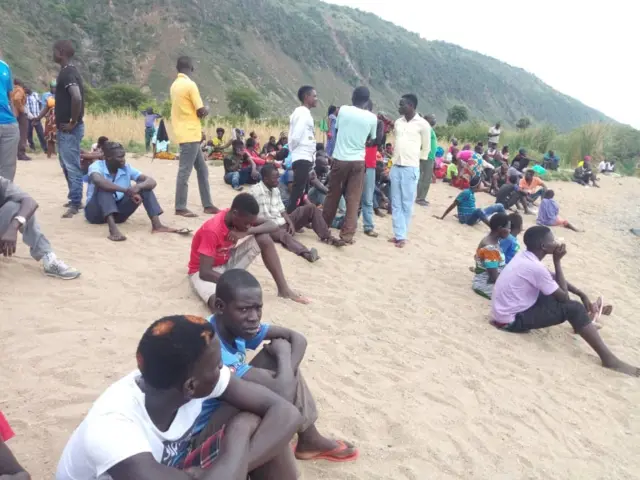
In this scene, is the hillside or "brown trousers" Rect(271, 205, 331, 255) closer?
"brown trousers" Rect(271, 205, 331, 255)

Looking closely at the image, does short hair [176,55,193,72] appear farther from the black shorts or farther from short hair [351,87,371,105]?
the black shorts

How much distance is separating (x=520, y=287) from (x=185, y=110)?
4.09m

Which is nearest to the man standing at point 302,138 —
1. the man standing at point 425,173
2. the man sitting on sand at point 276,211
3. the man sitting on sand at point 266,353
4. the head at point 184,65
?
the man sitting on sand at point 276,211

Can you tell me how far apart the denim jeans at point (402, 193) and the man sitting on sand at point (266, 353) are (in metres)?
4.46

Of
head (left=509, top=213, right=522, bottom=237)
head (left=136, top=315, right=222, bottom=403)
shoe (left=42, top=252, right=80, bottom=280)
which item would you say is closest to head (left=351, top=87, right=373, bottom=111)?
head (left=509, top=213, right=522, bottom=237)

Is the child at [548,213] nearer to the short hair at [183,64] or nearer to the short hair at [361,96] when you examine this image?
the short hair at [361,96]

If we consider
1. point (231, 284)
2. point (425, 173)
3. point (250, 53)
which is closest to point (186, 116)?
point (231, 284)

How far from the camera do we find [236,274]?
8.98 feet

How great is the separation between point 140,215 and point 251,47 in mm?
55180

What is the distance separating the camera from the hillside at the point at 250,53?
4153cm

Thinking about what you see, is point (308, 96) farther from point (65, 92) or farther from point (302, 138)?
point (65, 92)

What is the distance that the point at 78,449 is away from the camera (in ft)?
5.67

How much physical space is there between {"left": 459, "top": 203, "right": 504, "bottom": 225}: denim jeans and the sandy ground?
249 centimetres

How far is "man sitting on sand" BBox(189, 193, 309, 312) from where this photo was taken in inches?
158
